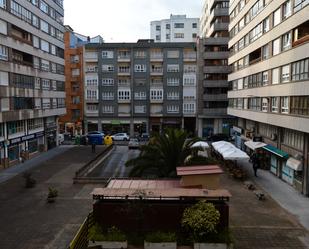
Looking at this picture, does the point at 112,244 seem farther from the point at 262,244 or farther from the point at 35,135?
the point at 35,135

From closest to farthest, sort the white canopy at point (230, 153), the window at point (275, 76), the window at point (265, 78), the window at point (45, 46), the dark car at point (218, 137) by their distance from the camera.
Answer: the window at point (275, 76)
the white canopy at point (230, 153)
the window at point (265, 78)
the window at point (45, 46)
the dark car at point (218, 137)

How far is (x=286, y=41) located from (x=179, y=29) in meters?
72.3

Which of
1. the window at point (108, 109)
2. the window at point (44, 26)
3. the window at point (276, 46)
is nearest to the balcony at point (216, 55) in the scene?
the window at point (108, 109)

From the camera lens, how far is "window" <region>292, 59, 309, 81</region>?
22.8 metres

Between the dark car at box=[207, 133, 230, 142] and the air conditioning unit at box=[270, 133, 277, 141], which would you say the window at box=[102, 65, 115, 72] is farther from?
the air conditioning unit at box=[270, 133, 277, 141]

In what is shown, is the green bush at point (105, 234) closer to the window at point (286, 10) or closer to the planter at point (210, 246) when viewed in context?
the planter at point (210, 246)

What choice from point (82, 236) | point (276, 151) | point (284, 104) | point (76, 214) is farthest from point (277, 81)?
point (82, 236)

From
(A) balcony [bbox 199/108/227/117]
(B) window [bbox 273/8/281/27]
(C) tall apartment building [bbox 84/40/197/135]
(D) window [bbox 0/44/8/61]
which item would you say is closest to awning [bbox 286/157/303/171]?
(B) window [bbox 273/8/281/27]

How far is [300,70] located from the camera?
78.5ft

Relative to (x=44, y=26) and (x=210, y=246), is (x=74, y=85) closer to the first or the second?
(x=44, y=26)

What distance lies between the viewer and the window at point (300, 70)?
22.8 metres

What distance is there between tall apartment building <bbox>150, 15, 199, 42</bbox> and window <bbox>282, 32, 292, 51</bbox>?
68.3m

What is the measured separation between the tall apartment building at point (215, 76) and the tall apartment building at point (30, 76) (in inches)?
970

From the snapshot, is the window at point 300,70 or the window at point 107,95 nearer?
the window at point 300,70
